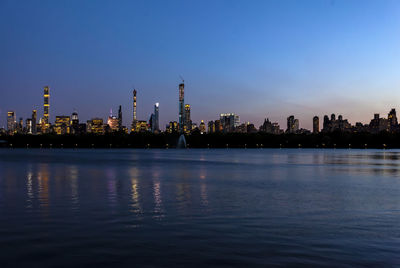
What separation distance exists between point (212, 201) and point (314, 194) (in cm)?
1000

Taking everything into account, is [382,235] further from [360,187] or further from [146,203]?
[360,187]

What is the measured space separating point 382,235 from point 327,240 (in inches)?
116

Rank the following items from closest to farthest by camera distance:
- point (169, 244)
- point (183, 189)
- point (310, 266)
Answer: point (310, 266), point (169, 244), point (183, 189)

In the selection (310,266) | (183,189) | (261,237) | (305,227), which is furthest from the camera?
(183,189)

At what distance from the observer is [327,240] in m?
18.0

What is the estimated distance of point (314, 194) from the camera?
35.8 meters

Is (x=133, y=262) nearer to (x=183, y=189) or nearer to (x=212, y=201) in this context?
(x=212, y=201)

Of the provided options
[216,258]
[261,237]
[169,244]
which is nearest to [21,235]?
→ [169,244]

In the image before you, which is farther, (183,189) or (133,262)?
(183,189)

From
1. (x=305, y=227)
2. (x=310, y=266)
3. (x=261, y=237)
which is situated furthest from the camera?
(x=305, y=227)

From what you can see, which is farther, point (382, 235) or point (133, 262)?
point (382, 235)

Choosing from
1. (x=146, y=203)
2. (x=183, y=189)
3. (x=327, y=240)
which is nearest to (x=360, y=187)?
(x=183, y=189)

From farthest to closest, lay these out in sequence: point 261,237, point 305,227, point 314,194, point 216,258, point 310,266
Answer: point 314,194 < point 305,227 < point 261,237 < point 216,258 < point 310,266

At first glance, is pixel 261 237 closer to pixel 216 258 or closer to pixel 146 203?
pixel 216 258
